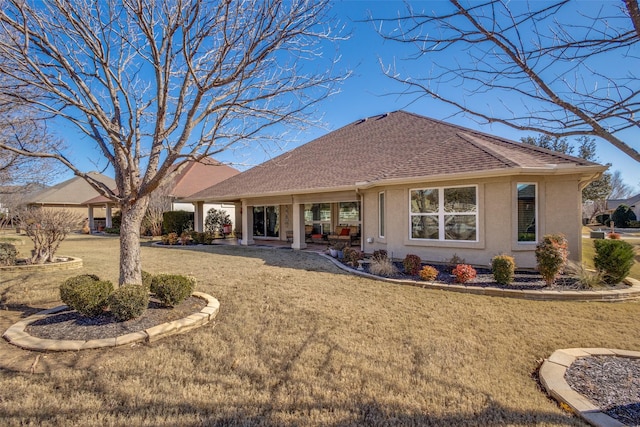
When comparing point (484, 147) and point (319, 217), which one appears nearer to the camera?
point (484, 147)

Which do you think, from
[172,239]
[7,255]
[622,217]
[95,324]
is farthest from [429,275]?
[622,217]

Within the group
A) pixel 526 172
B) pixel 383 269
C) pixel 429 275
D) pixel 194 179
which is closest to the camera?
pixel 429 275

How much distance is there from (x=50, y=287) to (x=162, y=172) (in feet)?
16.6

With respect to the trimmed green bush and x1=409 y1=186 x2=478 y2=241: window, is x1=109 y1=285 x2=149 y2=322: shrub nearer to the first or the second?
the trimmed green bush

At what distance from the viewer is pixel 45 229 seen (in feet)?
34.2

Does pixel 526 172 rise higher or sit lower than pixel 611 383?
higher

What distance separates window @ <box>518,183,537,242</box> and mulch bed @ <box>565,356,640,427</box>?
17.8 feet

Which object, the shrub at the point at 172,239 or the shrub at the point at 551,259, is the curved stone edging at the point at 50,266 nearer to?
the shrub at the point at 172,239

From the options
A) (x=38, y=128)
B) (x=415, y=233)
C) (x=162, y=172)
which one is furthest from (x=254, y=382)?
(x=38, y=128)

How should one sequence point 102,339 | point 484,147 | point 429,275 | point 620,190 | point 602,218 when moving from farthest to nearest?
1. point 620,190
2. point 602,218
3. point 484,147
4. point 429,275
5. point 102,339

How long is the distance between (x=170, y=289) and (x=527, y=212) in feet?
30.0

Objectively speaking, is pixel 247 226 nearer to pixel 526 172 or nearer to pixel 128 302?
pixel 128 302

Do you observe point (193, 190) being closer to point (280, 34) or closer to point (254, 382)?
point (280, 34)

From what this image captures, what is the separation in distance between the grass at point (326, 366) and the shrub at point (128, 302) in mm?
757
